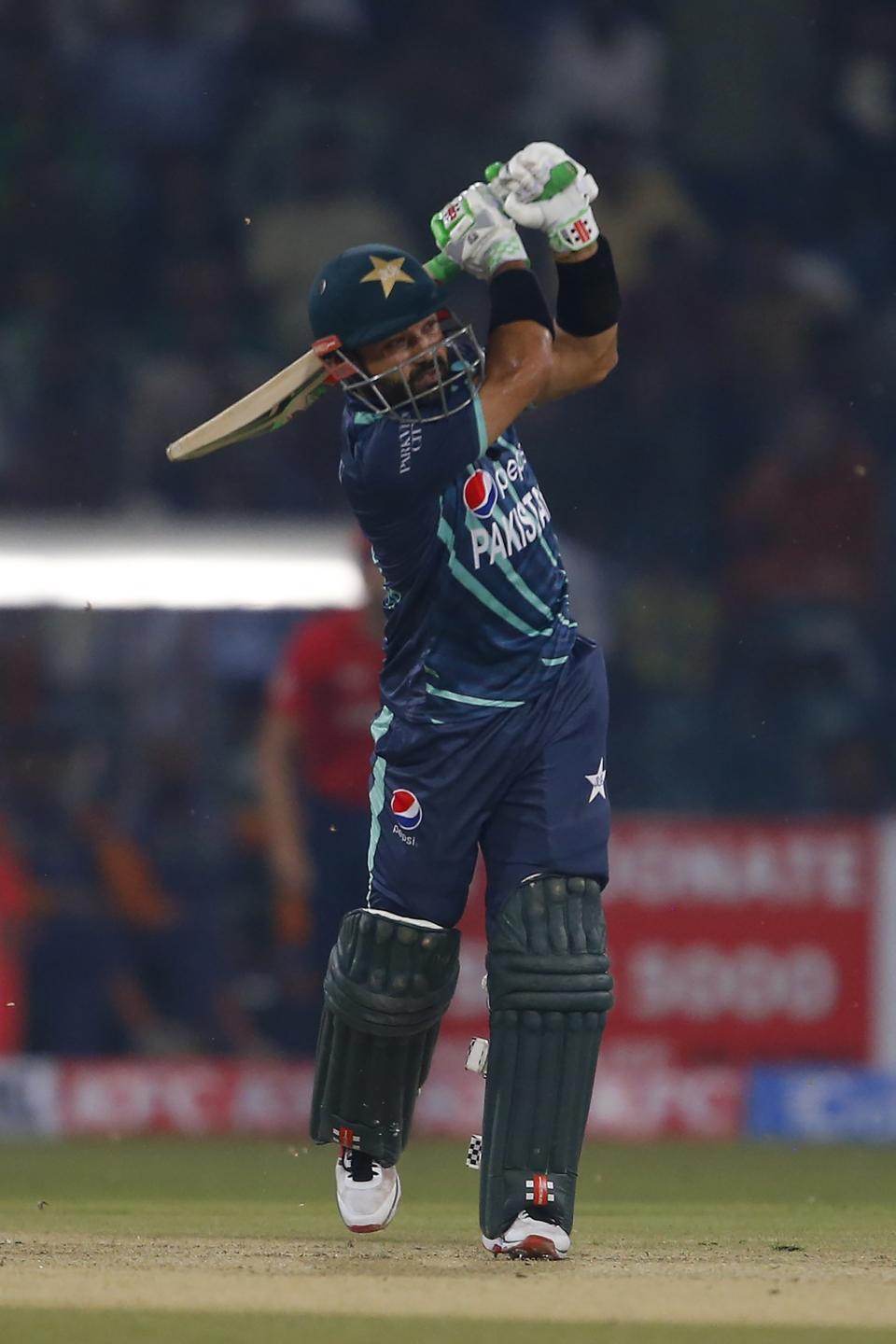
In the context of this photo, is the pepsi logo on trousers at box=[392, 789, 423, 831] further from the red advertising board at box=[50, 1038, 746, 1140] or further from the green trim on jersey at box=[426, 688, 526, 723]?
the red advertising board at box=[50, 1038, 746, 1140]

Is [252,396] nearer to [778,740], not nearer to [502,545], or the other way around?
[502,545]

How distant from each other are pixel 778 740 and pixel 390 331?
4343 mm

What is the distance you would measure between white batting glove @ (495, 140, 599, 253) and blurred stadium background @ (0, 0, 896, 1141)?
2991 millimetres

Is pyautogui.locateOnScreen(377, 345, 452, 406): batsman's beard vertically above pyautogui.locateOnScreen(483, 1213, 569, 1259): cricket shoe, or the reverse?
pyautogui.locateOnScreen(377, 345, 452, 406): batsman's beard

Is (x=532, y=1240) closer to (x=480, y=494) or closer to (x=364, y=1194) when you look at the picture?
(x=364, y=1194)

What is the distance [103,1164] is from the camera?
239 inches

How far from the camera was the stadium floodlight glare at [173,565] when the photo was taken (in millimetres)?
7766

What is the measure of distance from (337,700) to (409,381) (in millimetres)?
2813

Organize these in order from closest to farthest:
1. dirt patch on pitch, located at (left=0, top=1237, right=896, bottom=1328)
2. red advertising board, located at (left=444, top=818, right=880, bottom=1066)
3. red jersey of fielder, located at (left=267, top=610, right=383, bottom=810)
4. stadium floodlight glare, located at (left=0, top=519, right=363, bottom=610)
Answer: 1. dirt patch on pitch, located at (left=0, top=1237, right=896, bottom=1328)
2. red jersey of fielder, located at (left=267, top=610, right=383, bottom=810)
3. red advertising board, located at (left=444, top=818, right=880, bottom=1066)
4. stadium floodlight glare, located at (left=0, top=519, right=363, bottom=610)

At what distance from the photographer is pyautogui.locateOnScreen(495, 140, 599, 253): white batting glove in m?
4.14

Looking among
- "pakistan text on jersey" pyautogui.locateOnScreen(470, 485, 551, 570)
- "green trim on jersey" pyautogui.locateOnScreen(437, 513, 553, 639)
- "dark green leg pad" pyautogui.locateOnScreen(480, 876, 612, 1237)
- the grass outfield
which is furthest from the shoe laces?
"pakistan text on jersey" pyautogui.locateOnScreen(470, 485, 551, 570)

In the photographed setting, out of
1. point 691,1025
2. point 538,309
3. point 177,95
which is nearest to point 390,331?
point 538,309

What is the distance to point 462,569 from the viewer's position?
13.2 feet

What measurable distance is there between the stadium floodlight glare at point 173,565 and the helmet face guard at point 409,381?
353 cm
